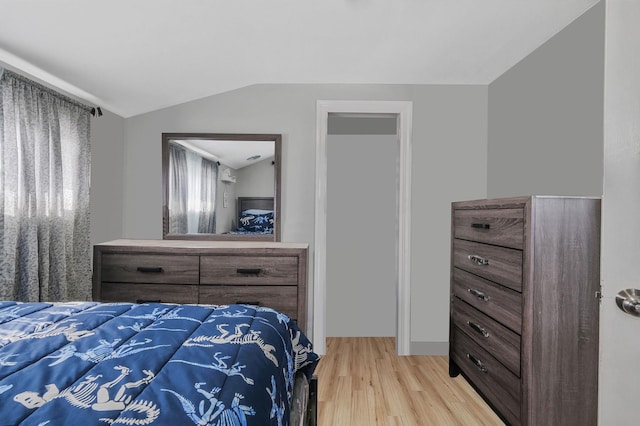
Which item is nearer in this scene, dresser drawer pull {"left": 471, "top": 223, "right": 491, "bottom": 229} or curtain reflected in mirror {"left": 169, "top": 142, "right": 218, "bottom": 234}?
dresser drawer pull {"left": 471, "top": 223, "right": 491, "bottom": 229}

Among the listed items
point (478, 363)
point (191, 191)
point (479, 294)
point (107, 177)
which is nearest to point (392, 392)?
point (478, 363)

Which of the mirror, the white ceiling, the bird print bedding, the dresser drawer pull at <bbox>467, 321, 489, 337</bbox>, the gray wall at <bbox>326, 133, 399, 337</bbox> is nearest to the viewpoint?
the bird print bedding

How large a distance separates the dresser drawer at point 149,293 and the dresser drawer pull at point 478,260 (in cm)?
182

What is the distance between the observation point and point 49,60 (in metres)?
2.13

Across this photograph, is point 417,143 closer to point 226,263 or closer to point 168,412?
point 226,263

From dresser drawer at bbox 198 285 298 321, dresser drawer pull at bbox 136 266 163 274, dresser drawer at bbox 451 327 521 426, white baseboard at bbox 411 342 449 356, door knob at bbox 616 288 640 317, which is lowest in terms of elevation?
white baseboard at bbox 411 342 449 356

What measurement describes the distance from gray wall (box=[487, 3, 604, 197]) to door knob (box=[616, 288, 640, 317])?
47.4 inches

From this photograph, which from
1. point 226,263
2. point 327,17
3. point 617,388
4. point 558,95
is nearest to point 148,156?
point 226,263

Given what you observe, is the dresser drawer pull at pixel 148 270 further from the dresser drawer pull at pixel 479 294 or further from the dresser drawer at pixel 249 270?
the dresser drawer pull at pixel 479 294

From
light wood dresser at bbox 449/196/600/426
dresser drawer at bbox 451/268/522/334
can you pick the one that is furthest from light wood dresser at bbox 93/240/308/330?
light wood dresser at bbox 449/196/600/426

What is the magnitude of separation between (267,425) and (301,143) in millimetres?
2491

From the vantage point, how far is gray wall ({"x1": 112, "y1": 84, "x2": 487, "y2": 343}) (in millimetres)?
3070

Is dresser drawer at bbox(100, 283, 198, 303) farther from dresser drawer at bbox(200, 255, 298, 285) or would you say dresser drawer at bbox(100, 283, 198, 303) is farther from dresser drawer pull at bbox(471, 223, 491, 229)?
dresser drawer pull at bbox(471, 223, 491, 229)

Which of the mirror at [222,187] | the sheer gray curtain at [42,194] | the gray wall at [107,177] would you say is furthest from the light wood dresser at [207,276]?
the mirror at [222,187]
